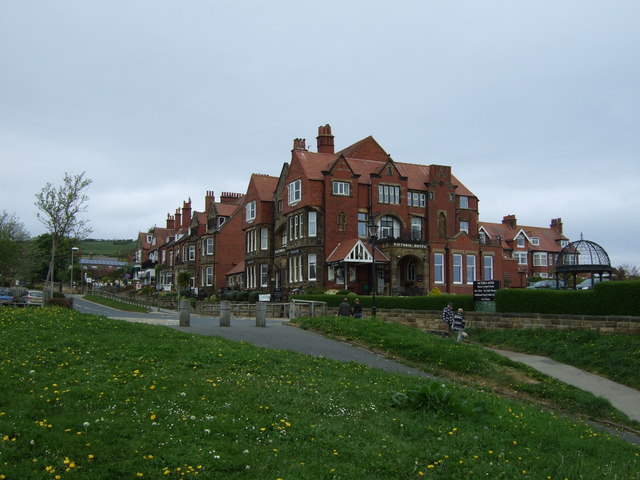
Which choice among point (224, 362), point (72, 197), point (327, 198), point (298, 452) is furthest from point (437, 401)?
point (327, 198)

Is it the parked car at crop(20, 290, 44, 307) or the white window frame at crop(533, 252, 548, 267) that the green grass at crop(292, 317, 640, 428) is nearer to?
the parked car at crop(20, 290, 44, 307)

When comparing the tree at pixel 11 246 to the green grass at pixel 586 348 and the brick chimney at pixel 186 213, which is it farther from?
the green grass at pixel 586 348

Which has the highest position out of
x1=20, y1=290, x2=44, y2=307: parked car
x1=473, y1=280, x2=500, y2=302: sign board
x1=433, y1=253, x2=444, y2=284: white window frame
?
x1=433, y1=253, x2=444, y2=284: white window frame

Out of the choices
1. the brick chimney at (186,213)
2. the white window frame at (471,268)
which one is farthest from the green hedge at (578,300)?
the brick chimney at (186,213)

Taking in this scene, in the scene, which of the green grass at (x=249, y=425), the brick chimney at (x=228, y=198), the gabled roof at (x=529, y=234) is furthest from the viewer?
the gabled roof at (x=529, y=234)

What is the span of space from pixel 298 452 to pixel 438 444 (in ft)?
7.08

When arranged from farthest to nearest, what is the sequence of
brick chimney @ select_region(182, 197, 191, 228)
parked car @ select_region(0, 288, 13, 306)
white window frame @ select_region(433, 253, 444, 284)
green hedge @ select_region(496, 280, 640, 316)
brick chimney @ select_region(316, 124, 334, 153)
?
brick chimney @ select_region(182, 197, 191, 228), brick chimney @ select_region(316, 124, 334, 153), white window frame @ select_region(433, 253, 444, 284), parked car @ select_region(0, 288, 13, 306), green hedge @ select_region(496, 280, 640, 316)

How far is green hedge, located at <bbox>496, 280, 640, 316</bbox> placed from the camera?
2203 centimetres

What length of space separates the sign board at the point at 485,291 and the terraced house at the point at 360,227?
15874mm

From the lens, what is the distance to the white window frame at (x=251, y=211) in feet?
194

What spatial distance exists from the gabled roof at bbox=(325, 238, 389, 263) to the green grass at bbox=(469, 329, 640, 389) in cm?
2063

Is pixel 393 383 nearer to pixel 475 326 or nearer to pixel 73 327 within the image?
pixel 73 327

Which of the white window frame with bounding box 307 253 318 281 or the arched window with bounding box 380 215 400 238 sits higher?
the arched window with bounding box 380 215 400 238

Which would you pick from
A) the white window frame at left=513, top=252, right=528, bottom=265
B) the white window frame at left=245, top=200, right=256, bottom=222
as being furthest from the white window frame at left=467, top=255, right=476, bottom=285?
the white window frame at left=513, top=252, right=528, bottom=265
